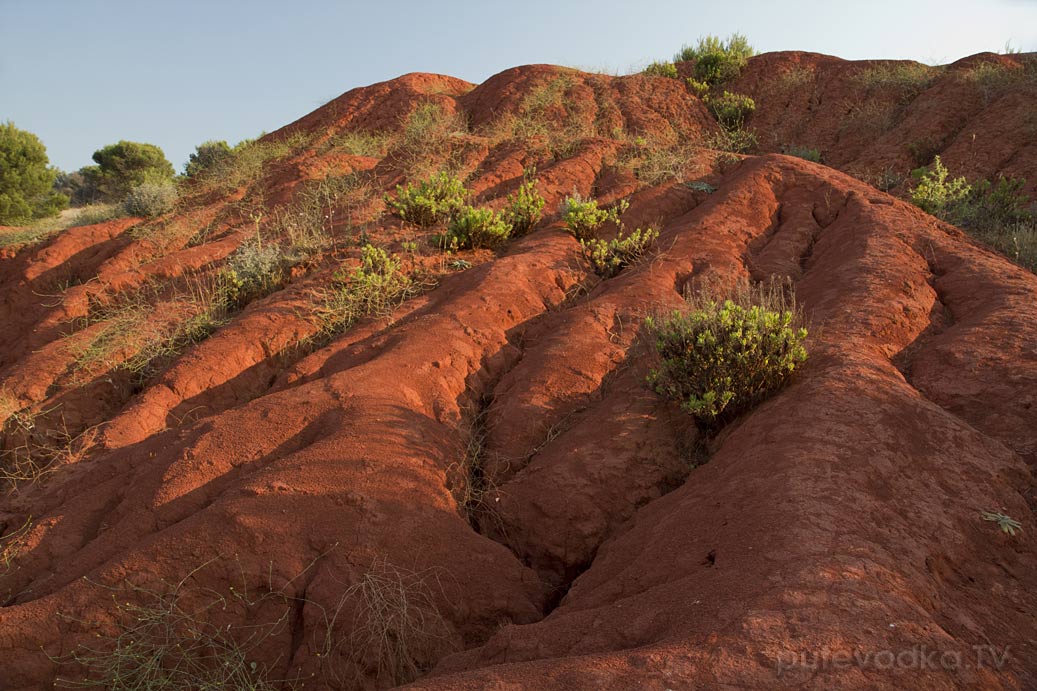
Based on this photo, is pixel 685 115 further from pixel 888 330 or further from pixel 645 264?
pixel 888 330

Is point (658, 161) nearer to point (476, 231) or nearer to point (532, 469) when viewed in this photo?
point (476, 231)

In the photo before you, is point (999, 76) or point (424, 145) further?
point (999, 76)

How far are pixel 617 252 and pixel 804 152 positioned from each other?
866cm

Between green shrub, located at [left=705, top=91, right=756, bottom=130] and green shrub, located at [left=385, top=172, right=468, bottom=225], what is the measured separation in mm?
9947

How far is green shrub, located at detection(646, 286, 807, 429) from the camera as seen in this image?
162 inches

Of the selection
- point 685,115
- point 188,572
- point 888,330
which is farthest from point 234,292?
point 685,115

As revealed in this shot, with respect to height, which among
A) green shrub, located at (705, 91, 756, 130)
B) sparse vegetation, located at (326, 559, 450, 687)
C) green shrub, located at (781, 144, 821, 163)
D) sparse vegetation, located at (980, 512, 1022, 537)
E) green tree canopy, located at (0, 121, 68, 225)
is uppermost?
green tree canopy, located at (0, 121, 68, 225)

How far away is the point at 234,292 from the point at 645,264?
475 cm

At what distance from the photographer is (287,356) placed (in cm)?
619

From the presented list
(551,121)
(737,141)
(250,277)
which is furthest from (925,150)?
(250,277)

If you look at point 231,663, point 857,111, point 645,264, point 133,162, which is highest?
point 133,162

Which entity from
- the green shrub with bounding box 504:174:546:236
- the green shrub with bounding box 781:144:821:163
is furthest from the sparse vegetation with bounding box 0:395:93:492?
the green shrub with bounding box 781:144:821:163

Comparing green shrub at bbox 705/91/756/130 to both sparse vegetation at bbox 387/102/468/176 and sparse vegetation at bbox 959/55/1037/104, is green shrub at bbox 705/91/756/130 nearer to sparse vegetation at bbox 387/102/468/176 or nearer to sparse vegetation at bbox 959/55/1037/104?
sparse vegetation at bbox 959/55/1037/104

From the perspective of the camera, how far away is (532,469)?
442 cm
